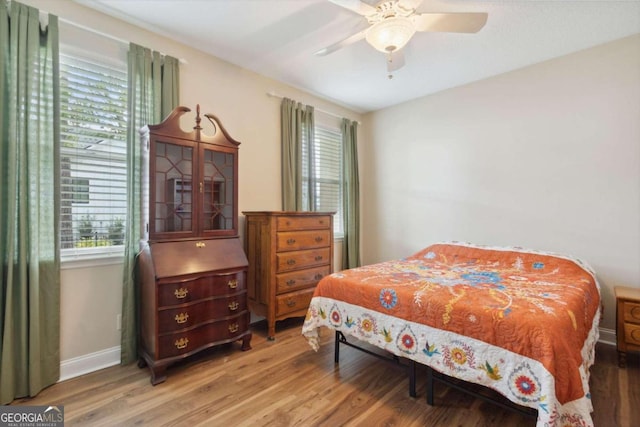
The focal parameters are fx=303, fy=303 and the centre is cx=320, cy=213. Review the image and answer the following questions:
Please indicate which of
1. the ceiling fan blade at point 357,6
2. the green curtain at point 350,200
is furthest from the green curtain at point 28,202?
the green curtain at point 350,200

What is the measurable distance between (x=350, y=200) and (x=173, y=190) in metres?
2.53

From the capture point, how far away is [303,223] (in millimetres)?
3102

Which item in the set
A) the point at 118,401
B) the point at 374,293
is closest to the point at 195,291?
the point at 118,401

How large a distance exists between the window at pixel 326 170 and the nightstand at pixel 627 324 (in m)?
2.77

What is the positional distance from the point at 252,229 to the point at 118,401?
165cm

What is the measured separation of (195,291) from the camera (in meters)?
2.27

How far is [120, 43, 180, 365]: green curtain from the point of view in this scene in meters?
2.36

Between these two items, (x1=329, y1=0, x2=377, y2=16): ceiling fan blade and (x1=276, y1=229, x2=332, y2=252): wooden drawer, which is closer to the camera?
(x1=329, y1=0, x2=377, y2=16): ceiling fan blade

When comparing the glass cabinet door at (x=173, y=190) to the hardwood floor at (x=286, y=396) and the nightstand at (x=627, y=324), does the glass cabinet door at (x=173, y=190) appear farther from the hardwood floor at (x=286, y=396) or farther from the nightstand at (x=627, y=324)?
the nightstand at (x=627, y=324)

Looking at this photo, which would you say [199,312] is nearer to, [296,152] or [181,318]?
[181,318]

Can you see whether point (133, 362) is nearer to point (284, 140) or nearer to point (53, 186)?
point (53, 186)

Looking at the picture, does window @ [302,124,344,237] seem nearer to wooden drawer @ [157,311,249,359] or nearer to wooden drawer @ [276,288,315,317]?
wooden drawer @ [276,288,315,317]

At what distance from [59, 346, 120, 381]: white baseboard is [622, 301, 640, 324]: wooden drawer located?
155 inches

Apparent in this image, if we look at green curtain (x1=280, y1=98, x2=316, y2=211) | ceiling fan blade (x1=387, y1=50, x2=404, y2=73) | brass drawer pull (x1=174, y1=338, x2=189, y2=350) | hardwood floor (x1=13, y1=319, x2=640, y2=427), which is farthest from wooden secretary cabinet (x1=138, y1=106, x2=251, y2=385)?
ceiling fan blade (x1=387, y1=50, x2=404, y2=73)
